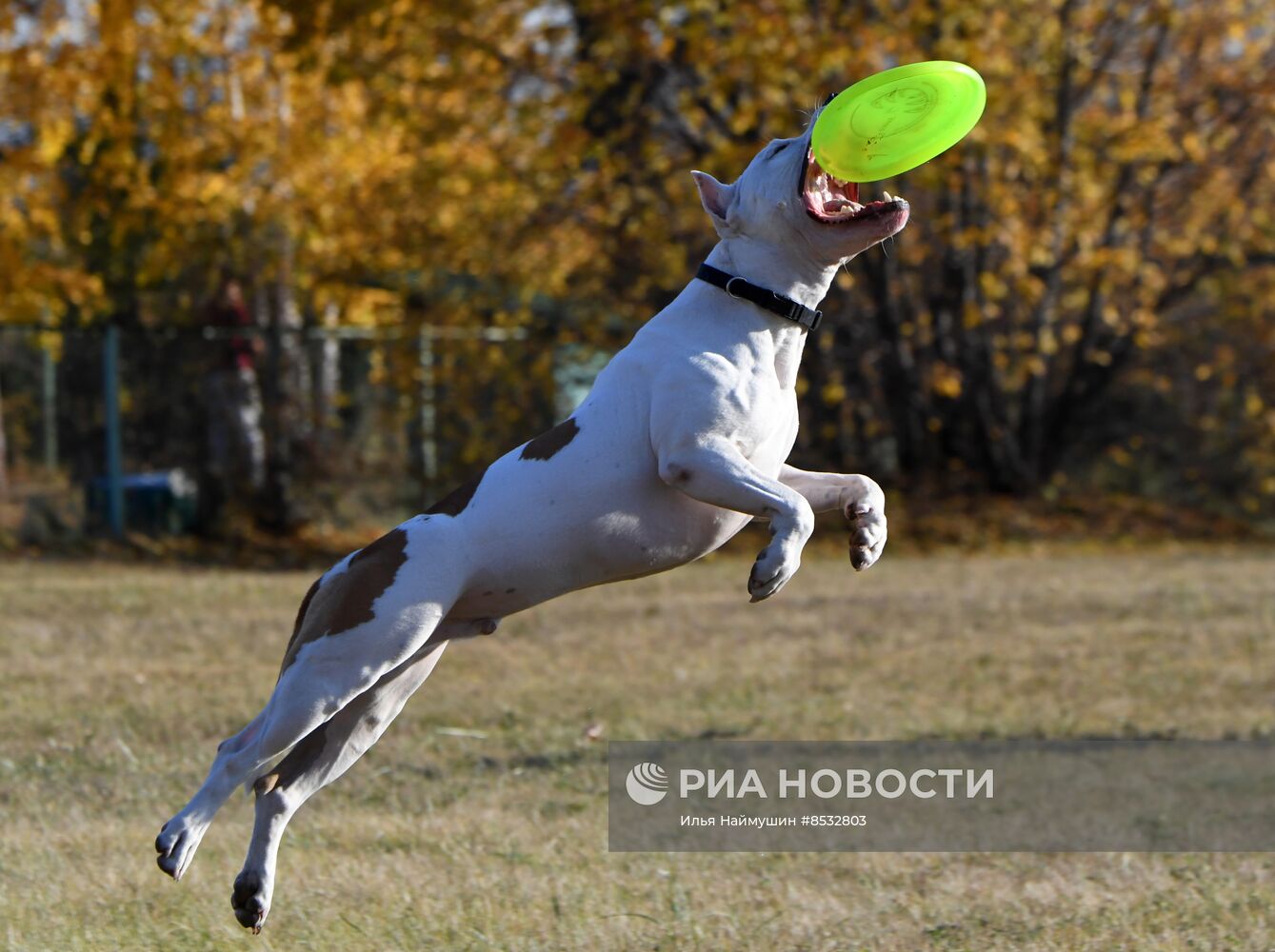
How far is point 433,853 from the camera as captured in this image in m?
5.49

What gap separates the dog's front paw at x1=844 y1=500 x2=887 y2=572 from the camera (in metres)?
4.30

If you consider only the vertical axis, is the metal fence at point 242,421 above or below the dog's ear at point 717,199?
below

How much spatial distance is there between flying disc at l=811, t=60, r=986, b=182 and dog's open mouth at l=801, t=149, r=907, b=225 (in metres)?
0.06

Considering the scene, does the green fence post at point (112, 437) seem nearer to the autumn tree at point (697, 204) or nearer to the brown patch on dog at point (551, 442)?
the autumn tree at point (697, 204)

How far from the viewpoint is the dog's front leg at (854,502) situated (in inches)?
170

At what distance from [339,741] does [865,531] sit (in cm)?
152

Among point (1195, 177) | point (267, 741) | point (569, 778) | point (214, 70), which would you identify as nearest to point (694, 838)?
point (569, 778)

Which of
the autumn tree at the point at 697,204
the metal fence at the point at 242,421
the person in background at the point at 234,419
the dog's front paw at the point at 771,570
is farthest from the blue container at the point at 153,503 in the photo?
the dog's front paw at the point at 771,570

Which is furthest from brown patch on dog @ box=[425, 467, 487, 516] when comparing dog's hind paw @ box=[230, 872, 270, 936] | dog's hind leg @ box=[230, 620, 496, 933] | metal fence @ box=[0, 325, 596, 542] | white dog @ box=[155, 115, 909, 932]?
metal fence @ box=[0, 325, 596, 542]

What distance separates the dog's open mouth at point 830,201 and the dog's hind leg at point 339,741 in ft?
4.51

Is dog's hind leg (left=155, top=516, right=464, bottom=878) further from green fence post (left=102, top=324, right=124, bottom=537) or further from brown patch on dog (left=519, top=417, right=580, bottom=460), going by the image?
green fence post (left=102, top=324, right=124, bottom=537)

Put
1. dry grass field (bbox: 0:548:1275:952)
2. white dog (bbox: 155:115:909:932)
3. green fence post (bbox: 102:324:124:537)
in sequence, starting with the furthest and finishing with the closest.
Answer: green fence post (bbox: 102:324:124:537)
dry grass field (bbox: 0:548:1275:952)
white dog (bbox: 155:115:909:932)

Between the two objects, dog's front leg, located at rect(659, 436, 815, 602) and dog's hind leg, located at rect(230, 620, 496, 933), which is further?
dog's hind leg, located at rect(230, 620, 496, 933)

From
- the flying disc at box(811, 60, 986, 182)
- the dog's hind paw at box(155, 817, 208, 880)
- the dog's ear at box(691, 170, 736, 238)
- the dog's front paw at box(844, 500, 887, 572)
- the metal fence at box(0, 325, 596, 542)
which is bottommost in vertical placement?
the metal fence at box(0, 325, 596, 542)
